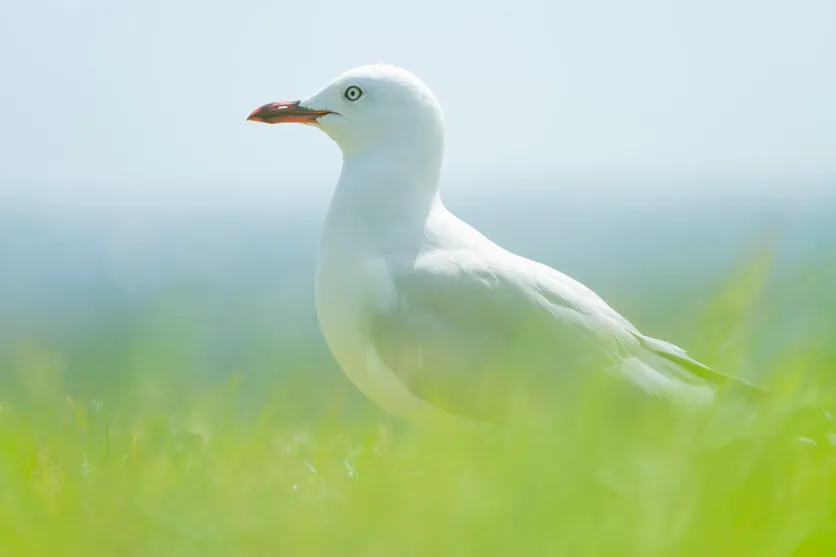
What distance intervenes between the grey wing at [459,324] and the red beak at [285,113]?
1361 millimetres

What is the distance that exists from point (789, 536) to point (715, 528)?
0.45 ft

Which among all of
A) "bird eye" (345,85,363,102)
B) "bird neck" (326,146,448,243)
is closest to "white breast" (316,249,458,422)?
"bird neck" (326,146,448,243)

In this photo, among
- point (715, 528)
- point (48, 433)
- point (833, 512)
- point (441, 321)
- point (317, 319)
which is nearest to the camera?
point (715, 528)

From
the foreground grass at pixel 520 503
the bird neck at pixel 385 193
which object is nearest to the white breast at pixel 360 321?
the bird neck at pixel 385 193

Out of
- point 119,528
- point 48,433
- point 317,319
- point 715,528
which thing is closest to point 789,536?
point 715,528

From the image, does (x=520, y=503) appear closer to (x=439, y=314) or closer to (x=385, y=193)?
(x=439, y=314)

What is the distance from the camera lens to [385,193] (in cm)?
506

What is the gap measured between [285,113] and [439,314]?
1711 millimetres

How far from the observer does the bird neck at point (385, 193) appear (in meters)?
4.91

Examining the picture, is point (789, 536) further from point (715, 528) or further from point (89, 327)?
point (89, 327)

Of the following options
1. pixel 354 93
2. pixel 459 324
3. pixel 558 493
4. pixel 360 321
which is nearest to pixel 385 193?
pixel 354 93

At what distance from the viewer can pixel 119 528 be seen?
1.98m

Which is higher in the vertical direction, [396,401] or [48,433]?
[48,433]

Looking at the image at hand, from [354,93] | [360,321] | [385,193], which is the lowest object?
[360,321]
